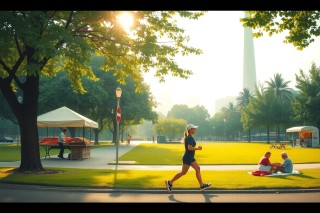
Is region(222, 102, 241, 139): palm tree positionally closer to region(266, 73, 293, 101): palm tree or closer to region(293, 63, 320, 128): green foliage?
region(266, 73, 293, 101): palm tree

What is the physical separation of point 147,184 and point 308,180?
5707mm

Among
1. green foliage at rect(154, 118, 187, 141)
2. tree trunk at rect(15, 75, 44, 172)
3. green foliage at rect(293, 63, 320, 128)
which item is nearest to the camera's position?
tree trunk at rect(15, 75, 44, 172)

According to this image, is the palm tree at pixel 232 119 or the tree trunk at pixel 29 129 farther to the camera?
the palm tree at pixel 232 119

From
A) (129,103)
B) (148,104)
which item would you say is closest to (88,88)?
(129,103)

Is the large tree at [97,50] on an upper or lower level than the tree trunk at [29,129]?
upper

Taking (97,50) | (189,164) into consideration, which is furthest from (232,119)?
(189,164)

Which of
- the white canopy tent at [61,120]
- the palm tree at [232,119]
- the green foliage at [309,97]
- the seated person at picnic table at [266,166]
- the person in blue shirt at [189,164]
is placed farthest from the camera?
the palm tree at [232,119]

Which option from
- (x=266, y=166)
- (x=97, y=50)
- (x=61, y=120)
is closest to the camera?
(x=266, y=166)

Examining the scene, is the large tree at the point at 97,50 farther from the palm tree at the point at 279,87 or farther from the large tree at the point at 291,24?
the palm tree at the point at 279,87

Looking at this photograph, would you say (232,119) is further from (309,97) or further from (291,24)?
(291,24)

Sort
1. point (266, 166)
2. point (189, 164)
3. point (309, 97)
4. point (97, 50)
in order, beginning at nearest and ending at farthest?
point (189, 164) → point (266, 166) → point (97, 50) → point (309, 97)

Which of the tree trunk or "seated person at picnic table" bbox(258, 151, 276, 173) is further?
the tree trunk

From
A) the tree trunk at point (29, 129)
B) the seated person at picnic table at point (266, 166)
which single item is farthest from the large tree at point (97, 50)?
the seated person at picnic table at point (266, 166)

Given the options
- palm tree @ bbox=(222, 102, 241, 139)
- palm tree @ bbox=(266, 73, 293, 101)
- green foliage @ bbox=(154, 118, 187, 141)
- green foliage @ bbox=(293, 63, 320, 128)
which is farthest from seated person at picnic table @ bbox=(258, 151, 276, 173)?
palm tree @ bbox=(222, 102, 241, 139)
